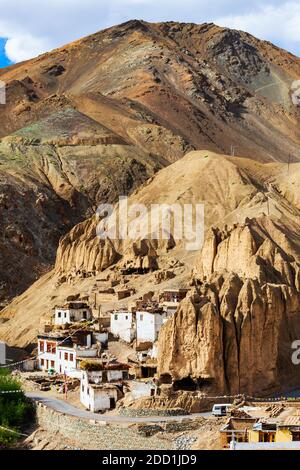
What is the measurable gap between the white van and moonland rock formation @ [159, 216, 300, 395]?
115 inches

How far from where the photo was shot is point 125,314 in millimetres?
68188

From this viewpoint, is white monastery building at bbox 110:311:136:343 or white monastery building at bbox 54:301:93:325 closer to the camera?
white monastery building at bbox 110:311:136:343

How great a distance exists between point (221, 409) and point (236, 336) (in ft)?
20.4

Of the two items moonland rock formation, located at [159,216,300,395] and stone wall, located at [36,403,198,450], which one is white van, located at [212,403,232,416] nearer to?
stone wall, located at [36,403,198,450]

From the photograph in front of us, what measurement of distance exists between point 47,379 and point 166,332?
886 centimetres

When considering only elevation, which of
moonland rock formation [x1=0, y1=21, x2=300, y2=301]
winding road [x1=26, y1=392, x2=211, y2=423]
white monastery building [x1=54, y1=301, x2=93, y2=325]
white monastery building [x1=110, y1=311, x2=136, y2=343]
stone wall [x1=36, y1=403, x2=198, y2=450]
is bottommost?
stone wall [x1=36, y1=403, x2=198, y2=450]

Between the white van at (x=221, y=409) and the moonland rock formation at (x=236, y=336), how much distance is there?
9.61 ft

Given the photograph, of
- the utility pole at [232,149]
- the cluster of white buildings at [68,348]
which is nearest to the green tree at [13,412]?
the cluster of white buildings at [68,348]

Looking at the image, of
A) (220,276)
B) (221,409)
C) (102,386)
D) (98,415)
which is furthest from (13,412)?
(220,276)

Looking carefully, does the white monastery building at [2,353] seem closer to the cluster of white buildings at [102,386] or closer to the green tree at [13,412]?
the green tree at [13,412]

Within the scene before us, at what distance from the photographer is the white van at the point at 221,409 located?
5246 centimetres

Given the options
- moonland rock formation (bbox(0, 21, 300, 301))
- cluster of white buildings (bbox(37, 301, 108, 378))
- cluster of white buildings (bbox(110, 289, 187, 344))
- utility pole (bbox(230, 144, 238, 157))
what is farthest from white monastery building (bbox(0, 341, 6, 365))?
utility pole (bbox(230, 144, 238, 157))

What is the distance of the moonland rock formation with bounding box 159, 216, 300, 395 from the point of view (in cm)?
5706
